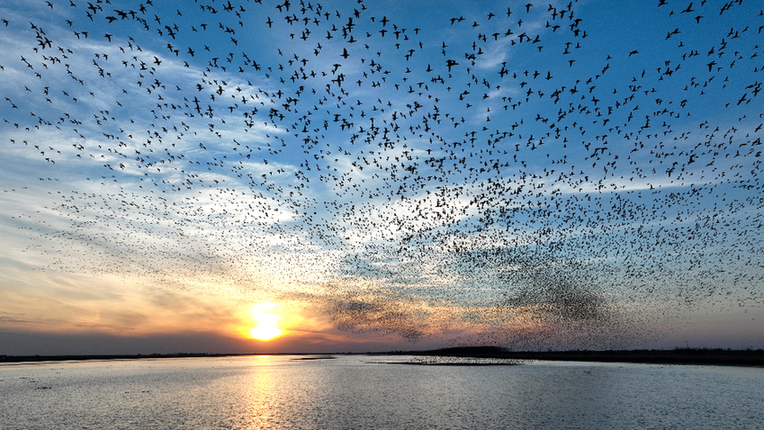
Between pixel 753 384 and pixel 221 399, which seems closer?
pixel 221 399

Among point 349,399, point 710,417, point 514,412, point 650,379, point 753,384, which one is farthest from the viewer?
point 650,379

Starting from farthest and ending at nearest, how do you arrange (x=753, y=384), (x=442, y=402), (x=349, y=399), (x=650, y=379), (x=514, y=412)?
(x=650, y=379) → (x=753, y=384) → (x=349, y=399) → (x=442, y=402) → (x=514, y=412)

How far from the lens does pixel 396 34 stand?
29031 mm

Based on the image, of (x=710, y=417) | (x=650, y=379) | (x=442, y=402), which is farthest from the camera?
(x=650, y=379)

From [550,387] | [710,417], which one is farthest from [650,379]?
[710,417]

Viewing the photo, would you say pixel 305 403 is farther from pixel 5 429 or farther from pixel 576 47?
pixel 576 47

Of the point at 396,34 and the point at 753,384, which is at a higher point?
the point at 396,34

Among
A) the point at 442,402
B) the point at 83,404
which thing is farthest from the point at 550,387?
the point at 83,404

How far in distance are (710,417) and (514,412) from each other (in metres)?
13.7

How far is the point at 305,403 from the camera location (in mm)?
43469

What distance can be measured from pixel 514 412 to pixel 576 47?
2775cm

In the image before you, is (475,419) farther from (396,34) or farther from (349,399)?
(396,34)

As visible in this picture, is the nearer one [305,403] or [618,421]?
[618,421]

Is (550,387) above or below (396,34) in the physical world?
below
